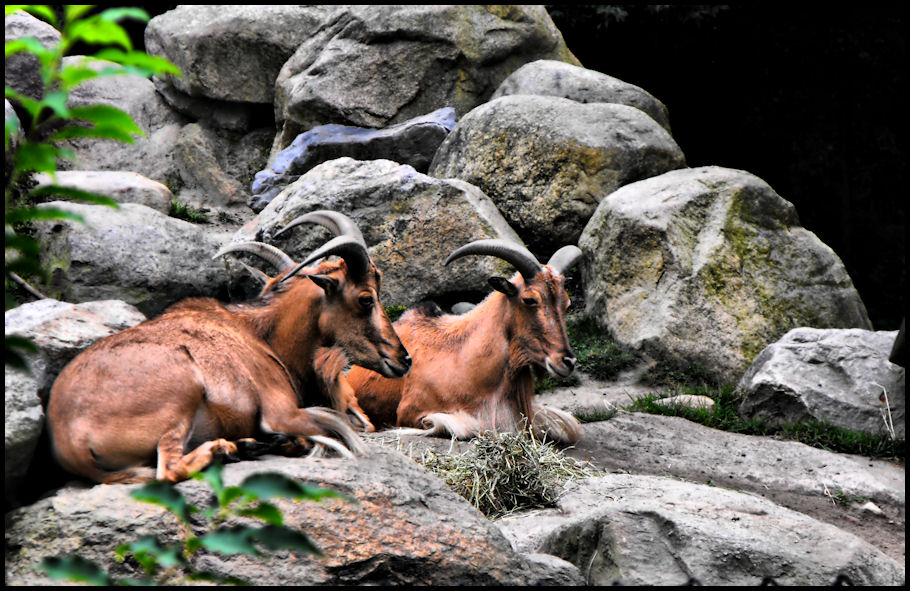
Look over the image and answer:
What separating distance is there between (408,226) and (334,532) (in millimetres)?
6076

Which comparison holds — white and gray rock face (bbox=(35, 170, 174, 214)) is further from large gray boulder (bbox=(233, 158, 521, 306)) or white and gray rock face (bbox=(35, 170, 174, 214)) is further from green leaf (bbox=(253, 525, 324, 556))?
green leaf (bbox=(253, 525, 324, 556))

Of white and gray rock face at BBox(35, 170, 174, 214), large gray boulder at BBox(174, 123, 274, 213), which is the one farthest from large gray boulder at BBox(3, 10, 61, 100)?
large gray boulder at BBox(174, 123, 274, 213)

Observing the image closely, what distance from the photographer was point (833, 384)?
7.96 meters

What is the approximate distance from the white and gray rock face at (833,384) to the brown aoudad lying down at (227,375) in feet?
13.4

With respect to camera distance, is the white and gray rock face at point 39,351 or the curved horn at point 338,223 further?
the curved horn at point 338,223

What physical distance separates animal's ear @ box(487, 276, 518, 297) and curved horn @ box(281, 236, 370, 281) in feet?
6.83

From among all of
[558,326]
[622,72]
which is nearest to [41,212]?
[558,326]

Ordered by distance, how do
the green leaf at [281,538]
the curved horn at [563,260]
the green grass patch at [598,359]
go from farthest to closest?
1. the green grass patch at [598,359]
2. the curved horn at [563,260]
3. the green leaf at [281,538]

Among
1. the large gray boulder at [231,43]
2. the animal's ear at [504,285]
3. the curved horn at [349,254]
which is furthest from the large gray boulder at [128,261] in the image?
the large gray boulder at [231,43]

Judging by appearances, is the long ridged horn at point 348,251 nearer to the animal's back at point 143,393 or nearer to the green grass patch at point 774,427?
the animal's back at point 143,393

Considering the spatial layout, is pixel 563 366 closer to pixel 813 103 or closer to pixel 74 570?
pixel 74 570

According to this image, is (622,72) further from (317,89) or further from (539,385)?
(539,385)

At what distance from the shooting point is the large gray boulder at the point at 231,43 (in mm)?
12344

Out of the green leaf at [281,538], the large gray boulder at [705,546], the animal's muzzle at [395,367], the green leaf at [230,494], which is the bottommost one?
the large gray boulder at [705,546]
